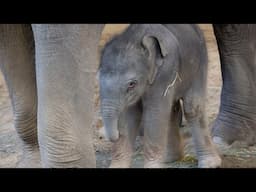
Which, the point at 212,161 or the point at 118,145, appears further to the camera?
the point at 212,161

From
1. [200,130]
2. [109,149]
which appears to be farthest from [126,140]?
[109,149]

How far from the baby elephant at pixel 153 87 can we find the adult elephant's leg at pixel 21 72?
329mm

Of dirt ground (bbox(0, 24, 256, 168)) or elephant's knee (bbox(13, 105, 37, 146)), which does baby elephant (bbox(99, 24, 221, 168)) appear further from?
elephant's knee (bbox(13, 105, 37, 146))

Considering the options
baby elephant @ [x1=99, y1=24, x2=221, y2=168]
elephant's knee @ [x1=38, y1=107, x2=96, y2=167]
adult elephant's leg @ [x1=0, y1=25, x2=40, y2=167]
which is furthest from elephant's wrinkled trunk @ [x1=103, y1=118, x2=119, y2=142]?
adult elephant's leg @ [x1=0, y1=25, x2=40, y2=167]

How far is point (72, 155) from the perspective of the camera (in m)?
1.86

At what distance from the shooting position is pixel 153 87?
2238 millimetres

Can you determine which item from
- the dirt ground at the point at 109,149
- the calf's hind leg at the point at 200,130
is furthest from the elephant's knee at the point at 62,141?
the calf's hind leg at the point at 200,130

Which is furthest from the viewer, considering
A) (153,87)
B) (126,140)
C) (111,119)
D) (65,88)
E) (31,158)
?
(31,158)

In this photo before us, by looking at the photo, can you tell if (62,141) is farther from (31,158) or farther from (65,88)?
(31,158)

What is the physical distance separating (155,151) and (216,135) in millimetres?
726

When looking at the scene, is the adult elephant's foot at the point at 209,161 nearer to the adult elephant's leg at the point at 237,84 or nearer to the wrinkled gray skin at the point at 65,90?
the adult elephant's leg at the point at 237,84

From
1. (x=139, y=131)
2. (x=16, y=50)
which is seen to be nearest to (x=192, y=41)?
(x=139, y=131)

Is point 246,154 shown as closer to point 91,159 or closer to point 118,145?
point 118,145

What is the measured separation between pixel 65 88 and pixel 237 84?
123cm
